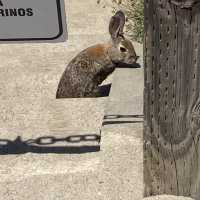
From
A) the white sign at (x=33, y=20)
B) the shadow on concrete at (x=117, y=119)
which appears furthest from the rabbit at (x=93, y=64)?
the white sign at (x=33, y=20)

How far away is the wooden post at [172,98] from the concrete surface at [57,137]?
1.16ft

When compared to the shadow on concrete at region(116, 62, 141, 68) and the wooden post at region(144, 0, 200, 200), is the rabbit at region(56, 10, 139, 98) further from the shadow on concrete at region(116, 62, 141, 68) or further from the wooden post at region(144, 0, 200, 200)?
the wooden post at region(144, 0, 200, 200)

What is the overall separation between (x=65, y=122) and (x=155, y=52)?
271 centimetres

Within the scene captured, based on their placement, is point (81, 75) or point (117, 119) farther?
point (81, 75)

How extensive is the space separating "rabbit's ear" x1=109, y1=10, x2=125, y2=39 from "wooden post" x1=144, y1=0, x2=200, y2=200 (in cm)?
252

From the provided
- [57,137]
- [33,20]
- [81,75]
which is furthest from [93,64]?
[33,20]

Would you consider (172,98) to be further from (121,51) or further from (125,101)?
(121,51)

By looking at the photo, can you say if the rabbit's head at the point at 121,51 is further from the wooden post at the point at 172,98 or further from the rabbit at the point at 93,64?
the wooden post at the point at 172,98

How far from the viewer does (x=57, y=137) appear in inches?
181

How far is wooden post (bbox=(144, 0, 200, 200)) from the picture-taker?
93.8 inches

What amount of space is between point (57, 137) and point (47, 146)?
235 mm

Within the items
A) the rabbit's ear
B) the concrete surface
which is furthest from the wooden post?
the rabbit's ear

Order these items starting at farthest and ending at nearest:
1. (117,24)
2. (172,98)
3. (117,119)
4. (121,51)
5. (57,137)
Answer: (121,51), (117,24), (57,137), (117,119), (172,98)

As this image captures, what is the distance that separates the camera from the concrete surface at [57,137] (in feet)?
10.7
